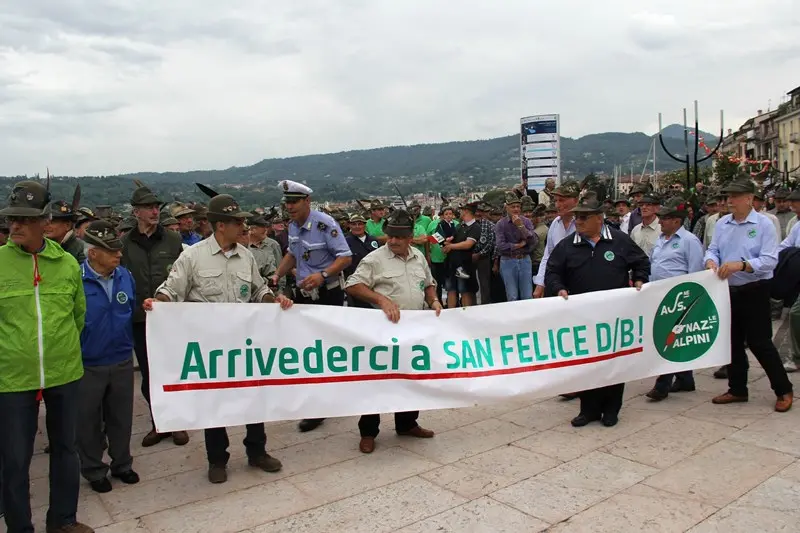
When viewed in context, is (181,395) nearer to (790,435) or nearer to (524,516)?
(524,516)

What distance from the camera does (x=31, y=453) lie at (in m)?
3.67

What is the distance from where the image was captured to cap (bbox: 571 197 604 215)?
5.38 meters

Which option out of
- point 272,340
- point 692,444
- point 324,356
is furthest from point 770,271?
point 272,340

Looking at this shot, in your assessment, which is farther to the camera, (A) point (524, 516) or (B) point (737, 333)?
(B) point (737, 333)

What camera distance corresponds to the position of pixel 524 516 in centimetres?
381

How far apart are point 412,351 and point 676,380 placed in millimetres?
3088

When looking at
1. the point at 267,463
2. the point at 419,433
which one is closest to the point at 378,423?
the point at 419,433

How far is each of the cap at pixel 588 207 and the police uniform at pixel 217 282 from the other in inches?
107

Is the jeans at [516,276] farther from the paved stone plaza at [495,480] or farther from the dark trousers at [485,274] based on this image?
the paved stone plaza at [495,480]

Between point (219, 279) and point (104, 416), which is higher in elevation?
point (219, 279)

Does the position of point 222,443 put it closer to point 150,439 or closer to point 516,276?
point 150,439

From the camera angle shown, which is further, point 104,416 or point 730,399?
point 730,399

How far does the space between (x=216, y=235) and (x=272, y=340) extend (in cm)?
86

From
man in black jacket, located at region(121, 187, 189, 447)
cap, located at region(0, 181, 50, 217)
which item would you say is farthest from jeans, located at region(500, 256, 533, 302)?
cap, located at region(0, 181, 50, 217)
